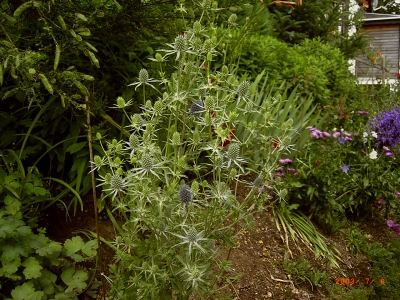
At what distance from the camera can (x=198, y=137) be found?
148 centimetres

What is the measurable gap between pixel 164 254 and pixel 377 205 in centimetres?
257

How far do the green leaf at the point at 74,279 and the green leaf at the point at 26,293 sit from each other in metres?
0.16

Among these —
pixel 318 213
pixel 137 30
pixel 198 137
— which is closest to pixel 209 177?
pixel 318 213

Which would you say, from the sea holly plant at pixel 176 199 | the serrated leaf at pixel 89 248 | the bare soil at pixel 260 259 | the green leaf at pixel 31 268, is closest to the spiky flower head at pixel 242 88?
the sea holly plant at pixel 176 199

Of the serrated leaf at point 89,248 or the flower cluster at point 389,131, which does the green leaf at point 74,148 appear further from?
the flower cluster at point 389,131

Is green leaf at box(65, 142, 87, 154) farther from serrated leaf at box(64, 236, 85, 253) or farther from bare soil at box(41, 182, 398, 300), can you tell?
serrated leaf at box(64, 236, 85, 253)

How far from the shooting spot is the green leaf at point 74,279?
196 centimetres

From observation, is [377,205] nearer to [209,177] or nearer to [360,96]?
[209,177]

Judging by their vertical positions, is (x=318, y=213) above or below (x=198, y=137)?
below

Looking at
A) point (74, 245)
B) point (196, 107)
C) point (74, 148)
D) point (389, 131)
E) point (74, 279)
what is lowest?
point (389, 131)

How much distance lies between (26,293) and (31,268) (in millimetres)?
114

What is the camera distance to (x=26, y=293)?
1805 millimetres
